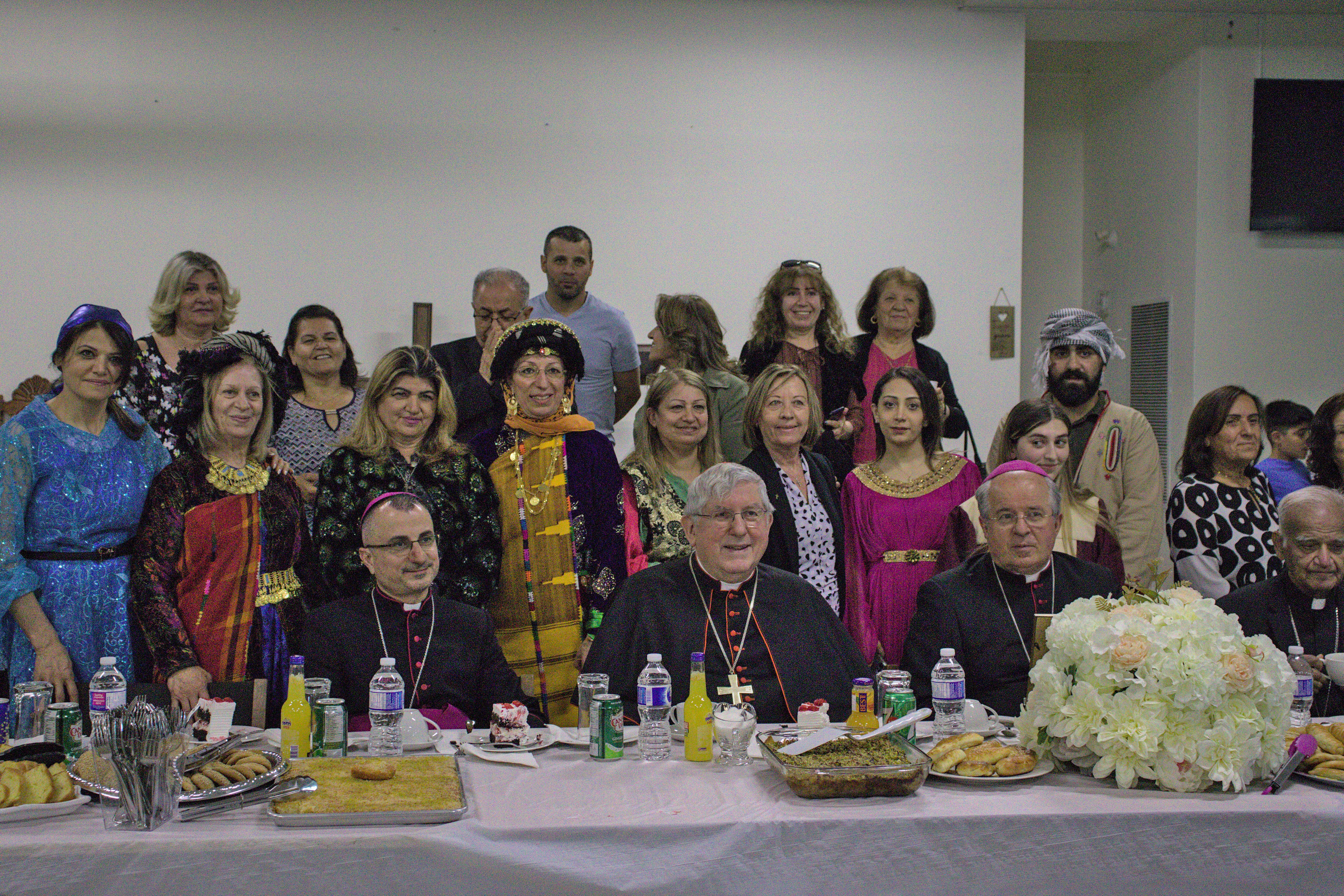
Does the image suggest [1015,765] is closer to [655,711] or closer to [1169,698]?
[1169,698]

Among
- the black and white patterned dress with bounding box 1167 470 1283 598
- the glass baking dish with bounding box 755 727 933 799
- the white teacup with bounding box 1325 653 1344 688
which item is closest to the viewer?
the glass baking dish with bounding box 755 727 933 799

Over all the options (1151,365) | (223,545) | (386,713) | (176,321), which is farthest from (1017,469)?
(1151,365)

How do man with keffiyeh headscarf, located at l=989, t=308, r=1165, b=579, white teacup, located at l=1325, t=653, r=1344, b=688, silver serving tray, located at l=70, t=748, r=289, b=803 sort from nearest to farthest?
1. silver serving tray, located at l=70, t=748, r=289, b=803
2. white teacup, located at l=1325, t=653, r=1344, b=688
3. man with keffiyeh headscarf, located at l=989, t=308, r=1165, b=579

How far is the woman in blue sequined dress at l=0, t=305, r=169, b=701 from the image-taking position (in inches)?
123

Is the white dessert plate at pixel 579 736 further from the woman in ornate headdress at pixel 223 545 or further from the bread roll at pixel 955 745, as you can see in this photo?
the woman in ornate headdress at pixel 223 545

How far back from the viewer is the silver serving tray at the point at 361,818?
195 centimetres

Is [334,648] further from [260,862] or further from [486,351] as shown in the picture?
[486,351]

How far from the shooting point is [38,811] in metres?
1.95

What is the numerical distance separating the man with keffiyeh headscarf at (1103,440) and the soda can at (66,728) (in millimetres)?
2918

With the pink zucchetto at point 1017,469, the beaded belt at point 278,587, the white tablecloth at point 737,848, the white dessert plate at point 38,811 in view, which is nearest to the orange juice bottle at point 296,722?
the white tablecloth at point 737,848

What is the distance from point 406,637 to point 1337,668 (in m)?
2.31

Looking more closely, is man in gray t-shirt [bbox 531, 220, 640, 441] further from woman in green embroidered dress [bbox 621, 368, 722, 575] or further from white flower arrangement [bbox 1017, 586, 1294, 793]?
white flower arrangement [bbox 1017, 586, 1294, 793]

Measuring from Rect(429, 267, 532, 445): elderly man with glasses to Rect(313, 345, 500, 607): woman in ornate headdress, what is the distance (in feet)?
1.92

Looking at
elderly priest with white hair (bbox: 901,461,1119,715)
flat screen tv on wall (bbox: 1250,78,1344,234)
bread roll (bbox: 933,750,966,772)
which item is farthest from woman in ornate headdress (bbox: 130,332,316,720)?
flat screen tv on wall (bbox: 1250,78,1344,234)
